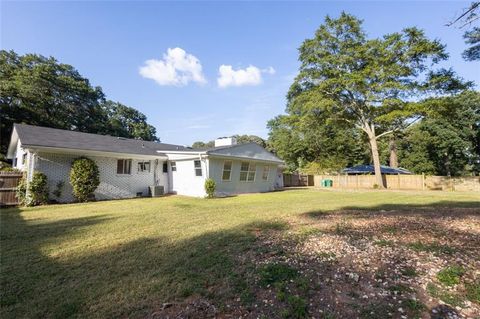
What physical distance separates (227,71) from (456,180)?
21684 millimetres

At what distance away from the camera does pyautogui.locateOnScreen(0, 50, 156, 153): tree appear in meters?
23.1

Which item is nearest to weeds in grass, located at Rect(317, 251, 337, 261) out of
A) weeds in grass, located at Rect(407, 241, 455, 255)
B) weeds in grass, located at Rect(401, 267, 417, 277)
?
weeds in grass, located at Rect(401, 267, 417, 277)

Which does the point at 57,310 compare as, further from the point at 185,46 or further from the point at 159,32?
the point at 185,46

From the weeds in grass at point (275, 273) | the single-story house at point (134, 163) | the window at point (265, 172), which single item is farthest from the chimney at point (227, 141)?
the weeds in grass at point (275, 273)

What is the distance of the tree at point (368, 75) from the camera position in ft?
66.5

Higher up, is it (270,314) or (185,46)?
(185,46)

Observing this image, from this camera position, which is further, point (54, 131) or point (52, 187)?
point (54, 131)

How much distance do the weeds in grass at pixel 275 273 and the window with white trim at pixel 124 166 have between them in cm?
1293

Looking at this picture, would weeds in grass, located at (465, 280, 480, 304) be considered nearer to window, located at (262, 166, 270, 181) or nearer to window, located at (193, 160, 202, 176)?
window, located at (193, 160, 202, 176)

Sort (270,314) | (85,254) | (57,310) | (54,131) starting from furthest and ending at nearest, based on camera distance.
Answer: (54,131) < (85,254) < (57,310) < (270,314)

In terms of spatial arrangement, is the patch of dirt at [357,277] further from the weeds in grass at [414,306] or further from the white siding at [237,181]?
the white siding at [237,181]

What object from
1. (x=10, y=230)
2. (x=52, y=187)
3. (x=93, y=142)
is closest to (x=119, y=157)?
(x=93, y=142)


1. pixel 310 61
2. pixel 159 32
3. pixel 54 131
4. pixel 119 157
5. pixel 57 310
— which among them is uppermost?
pixel 310 61

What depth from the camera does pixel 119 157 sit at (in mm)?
14195
